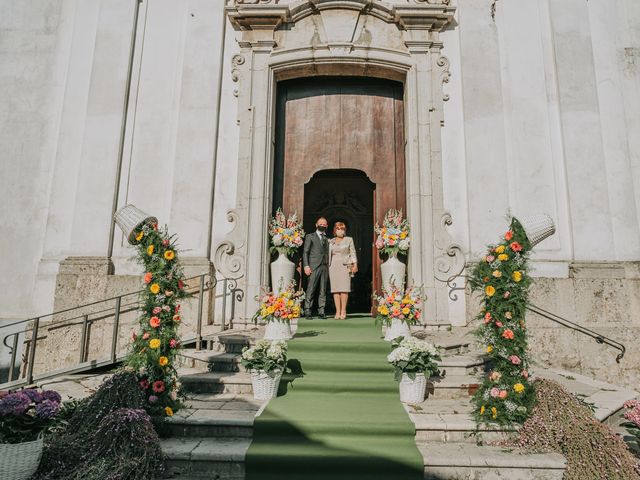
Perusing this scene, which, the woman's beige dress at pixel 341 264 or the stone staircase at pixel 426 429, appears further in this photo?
the woman's beige dress at pixel 341 264

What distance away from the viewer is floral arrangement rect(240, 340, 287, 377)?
4.36 m

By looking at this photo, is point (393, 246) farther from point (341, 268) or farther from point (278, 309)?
point (278, 309)

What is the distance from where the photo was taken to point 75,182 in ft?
24.3

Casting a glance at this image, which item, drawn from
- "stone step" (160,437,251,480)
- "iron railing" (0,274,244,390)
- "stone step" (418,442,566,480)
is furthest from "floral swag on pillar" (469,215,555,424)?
"iron railing" (0,274,244,390)

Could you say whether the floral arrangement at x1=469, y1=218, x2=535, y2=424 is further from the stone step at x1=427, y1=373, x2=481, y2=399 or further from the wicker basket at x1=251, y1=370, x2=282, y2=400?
the wicker basket at x1=251, y1=370, x2=282, y2=400

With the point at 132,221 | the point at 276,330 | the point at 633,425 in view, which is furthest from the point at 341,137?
the point at 633,425

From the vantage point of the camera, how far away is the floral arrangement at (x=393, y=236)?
269 inches

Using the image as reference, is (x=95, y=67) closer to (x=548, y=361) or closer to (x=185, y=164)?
(x=185, y=164)

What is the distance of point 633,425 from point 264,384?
11.2ft

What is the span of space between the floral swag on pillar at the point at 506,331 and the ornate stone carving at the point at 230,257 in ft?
13.3

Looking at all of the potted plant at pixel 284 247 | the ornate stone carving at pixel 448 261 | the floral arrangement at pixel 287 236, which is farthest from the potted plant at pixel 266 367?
the ornate stone carving at pixel 448 261

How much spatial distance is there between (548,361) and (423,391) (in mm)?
2955

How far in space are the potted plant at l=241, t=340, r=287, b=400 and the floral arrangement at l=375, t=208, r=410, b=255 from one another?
303 cm

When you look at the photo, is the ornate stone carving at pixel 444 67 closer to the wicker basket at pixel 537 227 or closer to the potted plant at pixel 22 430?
the wicker basket at pixel 537 227
